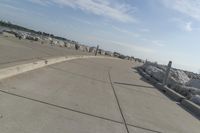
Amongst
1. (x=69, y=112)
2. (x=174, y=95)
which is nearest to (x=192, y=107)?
(x=174, y=95)

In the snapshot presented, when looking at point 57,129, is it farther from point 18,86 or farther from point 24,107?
point 18,86

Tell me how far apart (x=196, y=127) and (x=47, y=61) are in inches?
252

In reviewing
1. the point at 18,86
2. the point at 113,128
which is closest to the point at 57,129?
the point at 113,128

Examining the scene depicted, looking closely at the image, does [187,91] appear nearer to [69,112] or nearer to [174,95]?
[174,95]

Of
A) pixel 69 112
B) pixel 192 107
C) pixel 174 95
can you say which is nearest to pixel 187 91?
pixel 174 95

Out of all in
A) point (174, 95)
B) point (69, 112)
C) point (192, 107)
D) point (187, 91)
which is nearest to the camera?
point (69, 112)

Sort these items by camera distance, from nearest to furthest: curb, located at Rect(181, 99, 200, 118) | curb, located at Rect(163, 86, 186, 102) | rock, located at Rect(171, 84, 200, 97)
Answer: curb, located at Rect(181, 99, 200, 118) → curb, located at Rect(163, 86, 186, 102) → rock, located at Rect(171, 84, 200, 97)

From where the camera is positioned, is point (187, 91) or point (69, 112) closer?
point (69, 112)

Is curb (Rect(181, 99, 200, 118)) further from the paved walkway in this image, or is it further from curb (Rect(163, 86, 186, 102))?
the paved walkway

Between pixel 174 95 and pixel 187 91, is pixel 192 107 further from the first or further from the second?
pixel 187 91

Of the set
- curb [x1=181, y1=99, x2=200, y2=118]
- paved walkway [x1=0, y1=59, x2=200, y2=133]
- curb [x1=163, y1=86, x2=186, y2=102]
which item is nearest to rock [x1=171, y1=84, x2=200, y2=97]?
curb [x1=163, y1=86, x2=186, y2=102]

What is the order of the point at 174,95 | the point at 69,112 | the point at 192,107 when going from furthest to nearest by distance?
the point at 174,95
the point at 192,107
the point at 69,112

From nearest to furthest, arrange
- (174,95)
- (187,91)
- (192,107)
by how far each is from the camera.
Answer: (192,107), (174,95), (187,91)

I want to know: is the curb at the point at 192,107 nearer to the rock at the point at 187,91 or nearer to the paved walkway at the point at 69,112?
the paved walkway at the point at 69,112
